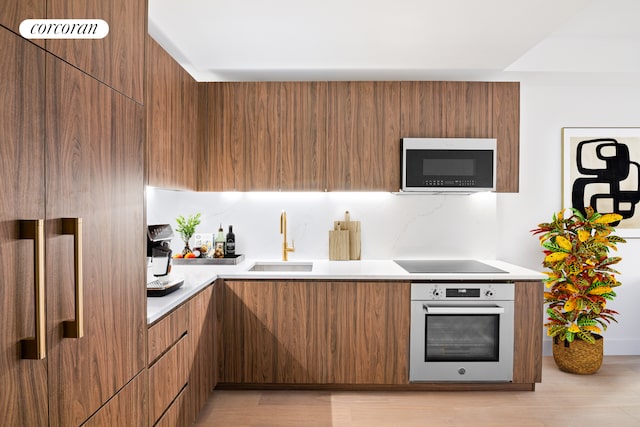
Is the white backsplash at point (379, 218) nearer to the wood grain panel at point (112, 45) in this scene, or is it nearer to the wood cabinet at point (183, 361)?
the wood cabinet at point (183, 361)

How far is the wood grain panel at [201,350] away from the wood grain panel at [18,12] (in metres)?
1.61

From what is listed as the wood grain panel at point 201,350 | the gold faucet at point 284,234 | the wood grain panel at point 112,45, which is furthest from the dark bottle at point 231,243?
the wood grain panel at point 112,45

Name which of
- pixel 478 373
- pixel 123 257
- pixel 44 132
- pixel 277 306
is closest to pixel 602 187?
pixel 478 373

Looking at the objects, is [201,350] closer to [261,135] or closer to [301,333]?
[301,333]

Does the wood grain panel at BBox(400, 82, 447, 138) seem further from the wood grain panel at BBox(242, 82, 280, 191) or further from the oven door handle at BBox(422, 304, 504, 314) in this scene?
the oven door handle at BBox(422, 304, 504, 314)

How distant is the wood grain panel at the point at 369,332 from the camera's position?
293 centimetres

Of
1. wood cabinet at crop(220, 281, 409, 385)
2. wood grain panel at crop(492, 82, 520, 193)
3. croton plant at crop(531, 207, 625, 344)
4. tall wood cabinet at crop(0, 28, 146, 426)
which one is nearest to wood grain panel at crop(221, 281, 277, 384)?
wood cabinet at crop(220, 281, 409, 385)

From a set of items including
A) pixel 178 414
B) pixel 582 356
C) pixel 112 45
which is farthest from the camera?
pixel 582 356

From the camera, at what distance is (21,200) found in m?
0.99

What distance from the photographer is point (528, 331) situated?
294 cm

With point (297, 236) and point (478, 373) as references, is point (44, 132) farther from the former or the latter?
point (478, 373)

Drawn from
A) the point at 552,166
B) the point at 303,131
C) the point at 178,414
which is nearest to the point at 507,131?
the point at 552,166

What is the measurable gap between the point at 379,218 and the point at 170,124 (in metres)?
1.82

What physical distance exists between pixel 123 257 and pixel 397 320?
1966 mm
